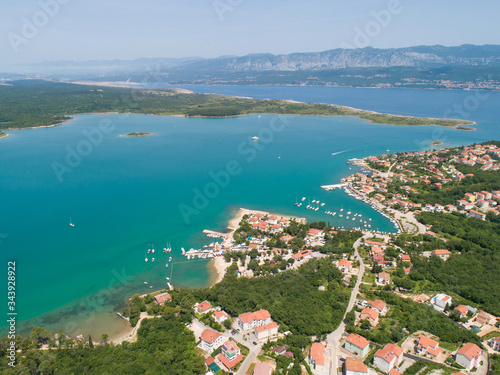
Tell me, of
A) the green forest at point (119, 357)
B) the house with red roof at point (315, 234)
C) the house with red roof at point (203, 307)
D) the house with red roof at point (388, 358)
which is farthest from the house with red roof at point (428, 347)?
the house with red roof at point (315, 234)

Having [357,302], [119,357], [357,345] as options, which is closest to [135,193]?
[119,357]

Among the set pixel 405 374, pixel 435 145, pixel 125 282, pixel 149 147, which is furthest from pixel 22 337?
pixel 435 145

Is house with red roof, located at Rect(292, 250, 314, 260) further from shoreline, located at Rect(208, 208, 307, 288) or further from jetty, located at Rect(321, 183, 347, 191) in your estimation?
jetty, located at Rect(321, 183, 347, 191)

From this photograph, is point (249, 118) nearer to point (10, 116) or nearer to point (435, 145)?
point (435, 145)

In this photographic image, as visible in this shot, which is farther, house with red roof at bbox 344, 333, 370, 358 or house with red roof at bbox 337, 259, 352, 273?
house with red roof at bbox 337, 259, 352, 273

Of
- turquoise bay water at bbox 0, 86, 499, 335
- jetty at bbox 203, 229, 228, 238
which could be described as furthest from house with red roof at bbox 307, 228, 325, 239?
jetty at bbox 203, 229, 228, 238

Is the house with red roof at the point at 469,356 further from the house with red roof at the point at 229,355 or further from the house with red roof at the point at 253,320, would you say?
the house with red roof at the point at 229,355
